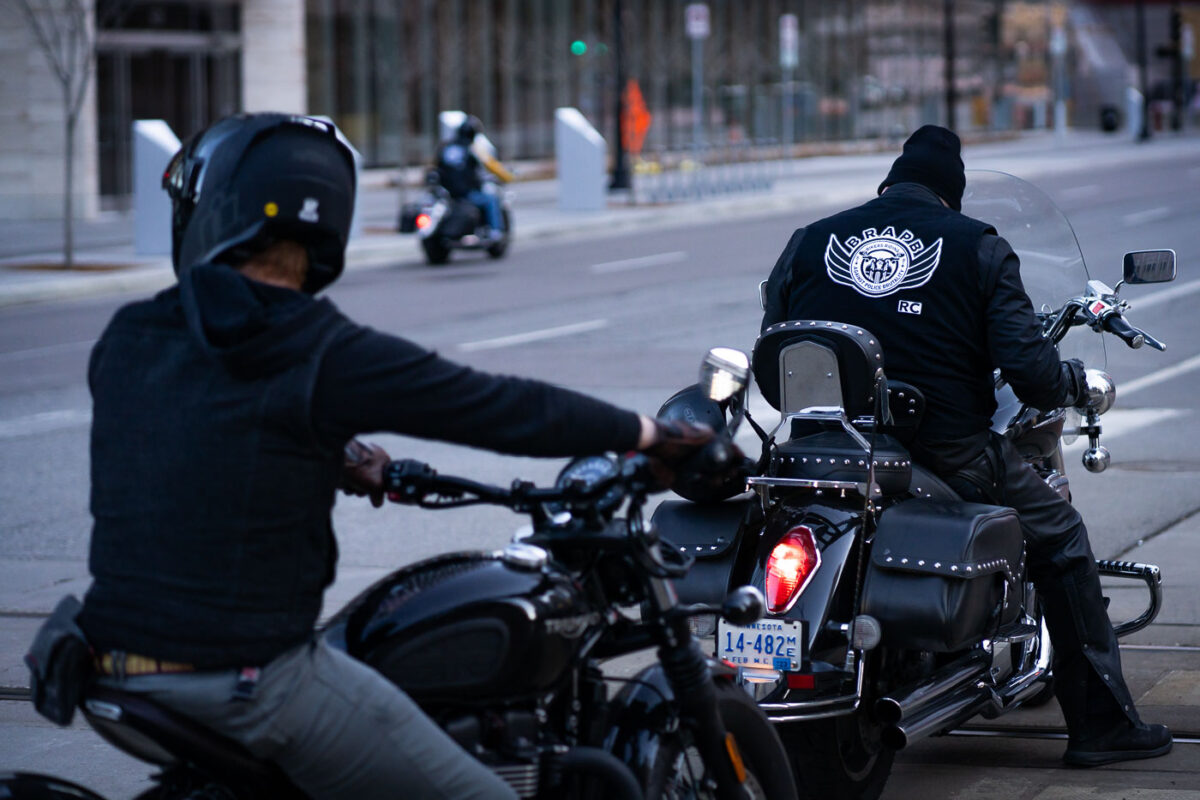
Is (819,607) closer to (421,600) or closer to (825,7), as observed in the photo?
(421,600)

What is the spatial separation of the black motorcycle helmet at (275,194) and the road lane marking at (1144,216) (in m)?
21.1

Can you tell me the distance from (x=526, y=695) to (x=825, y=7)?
57.9 meters

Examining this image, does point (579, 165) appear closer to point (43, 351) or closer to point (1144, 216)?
point (1144, 216)

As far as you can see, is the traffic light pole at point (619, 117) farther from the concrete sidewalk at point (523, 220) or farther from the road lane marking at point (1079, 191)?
the road lane marking at point (1079, 191)

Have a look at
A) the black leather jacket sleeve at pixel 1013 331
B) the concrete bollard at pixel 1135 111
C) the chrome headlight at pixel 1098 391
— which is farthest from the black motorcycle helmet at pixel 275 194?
the concrete bollard at pixel 1135 111

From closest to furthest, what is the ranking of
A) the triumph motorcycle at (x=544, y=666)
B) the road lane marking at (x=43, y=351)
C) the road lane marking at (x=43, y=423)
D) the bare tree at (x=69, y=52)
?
1. the triumph motorcycle at (x=544, y=666)
2. the road lane marking at (x=43, y=423)
3. the road lane marking at (x=43, y=351)
4. the bare tree at (x=69, y=52)

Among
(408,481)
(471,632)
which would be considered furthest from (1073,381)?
(471,632)

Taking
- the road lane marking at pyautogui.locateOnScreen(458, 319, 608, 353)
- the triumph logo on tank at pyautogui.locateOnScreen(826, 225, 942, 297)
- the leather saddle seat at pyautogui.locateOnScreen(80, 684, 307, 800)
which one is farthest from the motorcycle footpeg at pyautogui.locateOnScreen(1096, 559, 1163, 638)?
the road lane marking at pyautogui.locateOnScreen(458, 319, 608, 353)

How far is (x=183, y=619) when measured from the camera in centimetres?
268

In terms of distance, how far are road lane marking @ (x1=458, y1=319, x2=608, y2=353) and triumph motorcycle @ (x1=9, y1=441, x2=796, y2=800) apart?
10.8 m

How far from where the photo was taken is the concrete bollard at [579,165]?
27547mm

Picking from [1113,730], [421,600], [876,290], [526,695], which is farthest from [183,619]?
[1113,730]

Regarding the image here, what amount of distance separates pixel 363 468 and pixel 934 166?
224cm

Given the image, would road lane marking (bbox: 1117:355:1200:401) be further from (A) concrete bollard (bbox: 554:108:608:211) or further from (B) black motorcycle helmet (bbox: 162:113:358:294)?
(A) concrete bollard (bbox: 554:108:608:211)
